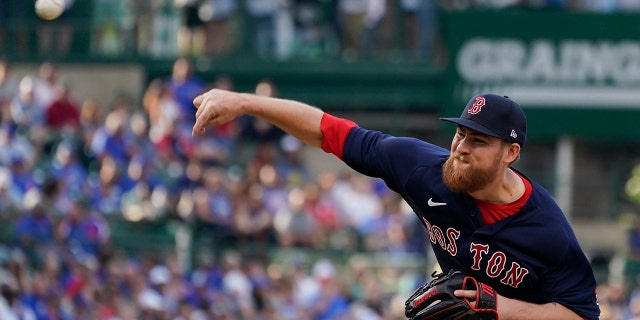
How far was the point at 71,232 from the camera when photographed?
12914 mm

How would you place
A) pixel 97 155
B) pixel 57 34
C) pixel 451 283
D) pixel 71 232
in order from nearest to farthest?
pixel 451 283
pixel 71 232
pixel 97 155
pixel 57 34

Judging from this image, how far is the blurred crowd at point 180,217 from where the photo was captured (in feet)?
41.7

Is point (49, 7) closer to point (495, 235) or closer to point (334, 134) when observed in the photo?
point (334, 134)

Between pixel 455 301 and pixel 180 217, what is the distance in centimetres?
886

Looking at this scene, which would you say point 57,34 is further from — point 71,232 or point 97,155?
point 71,232

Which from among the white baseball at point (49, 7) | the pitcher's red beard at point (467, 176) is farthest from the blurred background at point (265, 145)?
the pitcher's red beard at point (467, 176)

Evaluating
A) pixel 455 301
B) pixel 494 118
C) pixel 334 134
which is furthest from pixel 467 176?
pixel 334 134

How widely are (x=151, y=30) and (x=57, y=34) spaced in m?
1.32

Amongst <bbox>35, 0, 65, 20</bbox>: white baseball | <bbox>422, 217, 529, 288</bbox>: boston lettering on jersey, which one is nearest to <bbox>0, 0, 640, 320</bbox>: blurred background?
<bbox>35, 0, 65, 20</bbox>: white baseball

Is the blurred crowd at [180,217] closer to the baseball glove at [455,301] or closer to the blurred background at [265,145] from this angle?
the blurred background at [265,145]

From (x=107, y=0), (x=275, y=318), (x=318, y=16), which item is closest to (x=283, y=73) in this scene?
(x=318, y=16)

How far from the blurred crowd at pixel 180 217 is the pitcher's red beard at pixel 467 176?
7084 millimetres

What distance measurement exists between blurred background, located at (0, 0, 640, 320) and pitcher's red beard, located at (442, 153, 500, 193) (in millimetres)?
6655

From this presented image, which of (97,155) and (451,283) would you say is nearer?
(451,283)
